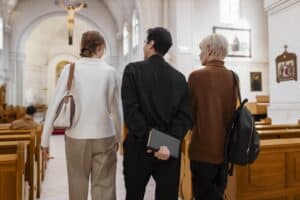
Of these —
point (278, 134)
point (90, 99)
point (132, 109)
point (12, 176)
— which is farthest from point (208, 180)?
point (278, 134)

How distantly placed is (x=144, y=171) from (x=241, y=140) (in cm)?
73

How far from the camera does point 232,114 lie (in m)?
2.35

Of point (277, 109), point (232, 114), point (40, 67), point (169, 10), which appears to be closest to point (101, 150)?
point (232, 114)

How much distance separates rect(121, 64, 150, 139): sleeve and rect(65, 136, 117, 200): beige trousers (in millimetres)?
438

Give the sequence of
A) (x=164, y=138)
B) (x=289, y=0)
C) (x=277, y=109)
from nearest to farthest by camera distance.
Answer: (x=164, y=138) → (x=289, y=0) → (x=277, y=109)

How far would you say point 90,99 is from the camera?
91.7 inches

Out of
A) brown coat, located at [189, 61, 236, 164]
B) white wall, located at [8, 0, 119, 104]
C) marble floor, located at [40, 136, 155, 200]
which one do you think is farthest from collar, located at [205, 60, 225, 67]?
white wall, located at [8, 0, 119, 104]

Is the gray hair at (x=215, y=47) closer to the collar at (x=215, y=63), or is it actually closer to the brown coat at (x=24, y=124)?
the collar at (x=215, y=63)

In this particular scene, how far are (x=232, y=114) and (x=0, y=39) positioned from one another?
15263 millimetres

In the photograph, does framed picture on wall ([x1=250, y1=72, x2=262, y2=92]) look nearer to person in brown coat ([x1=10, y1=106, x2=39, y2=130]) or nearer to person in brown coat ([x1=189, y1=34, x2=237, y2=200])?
person in brown coat ([x1=10, y1=106, x2=39, y2=130])

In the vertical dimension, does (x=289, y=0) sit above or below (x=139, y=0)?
below

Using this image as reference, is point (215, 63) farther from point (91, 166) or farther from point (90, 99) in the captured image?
point (91, 166)

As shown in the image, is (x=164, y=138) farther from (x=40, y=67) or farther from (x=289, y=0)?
(x=40, y=67)

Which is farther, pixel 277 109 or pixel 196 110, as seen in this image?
pixel 277 109
